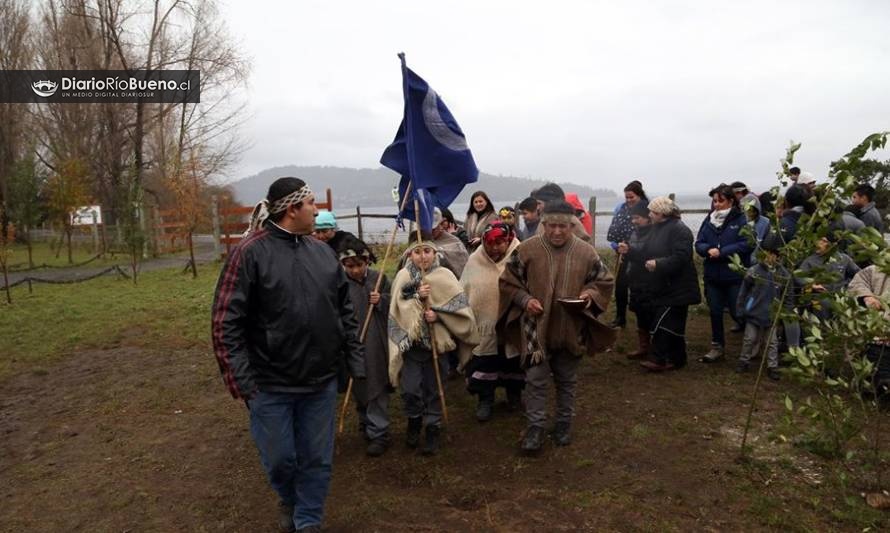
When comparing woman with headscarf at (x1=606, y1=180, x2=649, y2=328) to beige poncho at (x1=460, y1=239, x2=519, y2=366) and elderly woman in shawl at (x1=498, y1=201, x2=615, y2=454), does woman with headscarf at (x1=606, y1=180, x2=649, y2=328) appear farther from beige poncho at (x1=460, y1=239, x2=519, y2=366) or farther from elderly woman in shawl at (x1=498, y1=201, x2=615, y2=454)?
elderly woman in shawl at (x1=498, y1=201, x2=615, y2=454)

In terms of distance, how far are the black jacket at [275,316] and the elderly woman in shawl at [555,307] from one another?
1.60m

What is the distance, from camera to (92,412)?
5656 millimetres

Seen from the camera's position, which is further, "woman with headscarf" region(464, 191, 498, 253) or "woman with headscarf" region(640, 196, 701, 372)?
"woman with headscarf" region(464, 191, 498, 253)

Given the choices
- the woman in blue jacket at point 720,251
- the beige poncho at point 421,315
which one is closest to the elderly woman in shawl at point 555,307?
the beige poncho at point 421,315

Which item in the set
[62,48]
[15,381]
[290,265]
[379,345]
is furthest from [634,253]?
[62,48]

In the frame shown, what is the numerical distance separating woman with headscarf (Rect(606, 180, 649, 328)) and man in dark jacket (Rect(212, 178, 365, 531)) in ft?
15.0

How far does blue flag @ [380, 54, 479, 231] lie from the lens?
4.77 meters

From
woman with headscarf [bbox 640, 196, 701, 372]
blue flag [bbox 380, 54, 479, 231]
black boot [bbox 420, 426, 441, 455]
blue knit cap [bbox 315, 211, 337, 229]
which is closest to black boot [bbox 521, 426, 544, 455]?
black boot [bbox 420, 426, 441, 455]

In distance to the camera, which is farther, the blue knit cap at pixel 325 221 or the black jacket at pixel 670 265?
the black jacket at pixel 670 265

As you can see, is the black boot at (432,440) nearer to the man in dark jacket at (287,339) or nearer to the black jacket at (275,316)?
the man in dark jacket at (287,339)

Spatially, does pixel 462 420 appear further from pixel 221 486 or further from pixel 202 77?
pixel 202 77

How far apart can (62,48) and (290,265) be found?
99.3 feet

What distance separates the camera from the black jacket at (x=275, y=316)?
287 cm

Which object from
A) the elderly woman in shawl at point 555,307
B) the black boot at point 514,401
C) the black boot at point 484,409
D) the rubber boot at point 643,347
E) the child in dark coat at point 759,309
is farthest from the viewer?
the rubber boot at point 643,347
